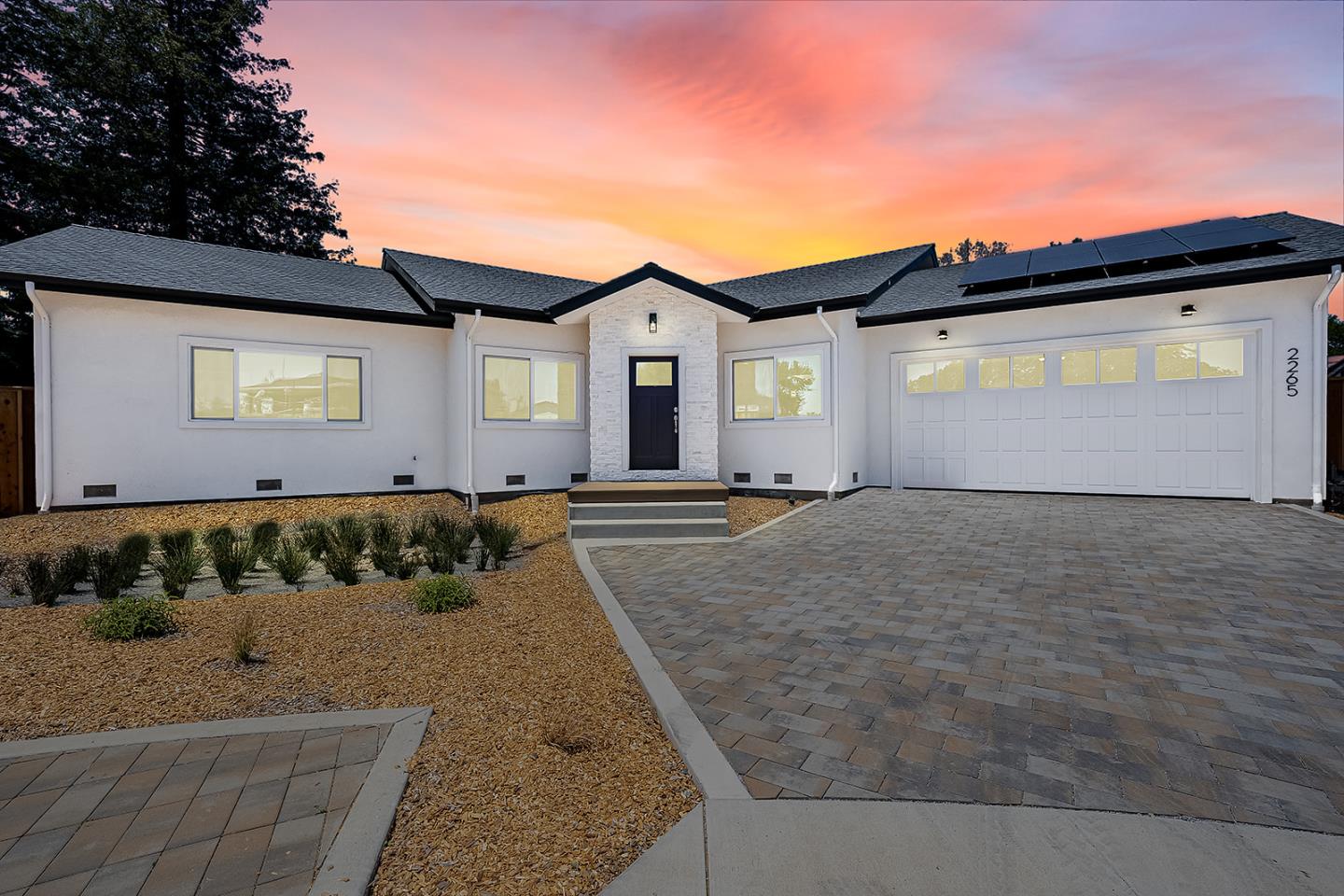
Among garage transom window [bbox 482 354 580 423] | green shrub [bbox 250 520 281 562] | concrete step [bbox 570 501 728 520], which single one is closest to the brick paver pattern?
green shrub [bbox 250 520 281 562]

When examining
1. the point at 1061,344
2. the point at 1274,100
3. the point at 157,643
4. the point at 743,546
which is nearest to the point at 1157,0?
the point at 1274,100

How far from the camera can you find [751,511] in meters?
10.6

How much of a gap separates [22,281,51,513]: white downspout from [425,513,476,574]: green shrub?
20.7 feet

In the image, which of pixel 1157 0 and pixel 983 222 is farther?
pixel 983 222

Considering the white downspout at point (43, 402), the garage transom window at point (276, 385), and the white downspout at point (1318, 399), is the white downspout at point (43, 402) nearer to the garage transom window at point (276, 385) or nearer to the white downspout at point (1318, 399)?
the garage transom window at point (276, 385)

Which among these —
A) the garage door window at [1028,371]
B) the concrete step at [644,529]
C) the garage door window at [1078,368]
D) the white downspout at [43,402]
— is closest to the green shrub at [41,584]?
the white downspout at [43,402]

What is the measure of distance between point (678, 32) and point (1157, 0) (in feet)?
23.6

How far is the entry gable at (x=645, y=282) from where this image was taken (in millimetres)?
10938

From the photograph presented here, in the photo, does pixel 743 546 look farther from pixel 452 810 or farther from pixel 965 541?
pixel 452 810

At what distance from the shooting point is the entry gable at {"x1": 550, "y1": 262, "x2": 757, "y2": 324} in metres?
10.9

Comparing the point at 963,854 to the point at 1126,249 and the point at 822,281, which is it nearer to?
the point at 822,281

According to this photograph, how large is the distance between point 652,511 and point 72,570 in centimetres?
646

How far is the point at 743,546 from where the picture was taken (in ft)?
26.2

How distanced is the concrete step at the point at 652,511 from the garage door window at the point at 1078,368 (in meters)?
7.31
